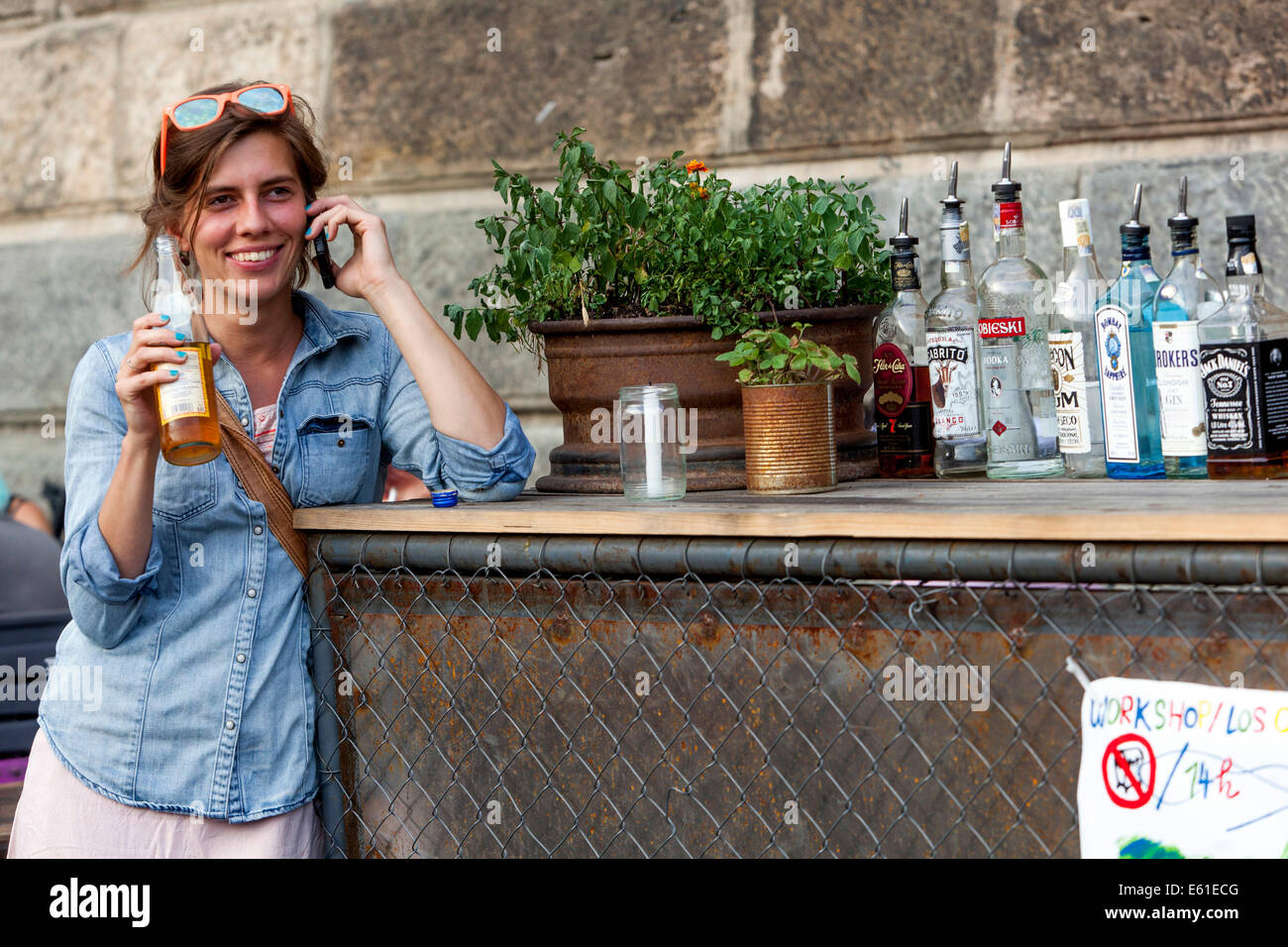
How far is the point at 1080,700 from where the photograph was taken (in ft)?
5.63

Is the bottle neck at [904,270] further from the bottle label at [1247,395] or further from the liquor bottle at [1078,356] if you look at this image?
the bottle label at [1247,395]

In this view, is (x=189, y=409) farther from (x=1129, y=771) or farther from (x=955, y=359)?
(x=1129, y=771)

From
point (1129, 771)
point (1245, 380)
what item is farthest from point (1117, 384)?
point (1129, 771)

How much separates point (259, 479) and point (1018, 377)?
1.17m

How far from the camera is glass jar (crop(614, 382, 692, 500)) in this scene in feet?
7.04

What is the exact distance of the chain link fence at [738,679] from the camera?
1.69 m

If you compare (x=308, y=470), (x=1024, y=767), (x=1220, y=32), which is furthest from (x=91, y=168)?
(x=1024, y=767)

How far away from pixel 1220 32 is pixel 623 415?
1657 millimetres

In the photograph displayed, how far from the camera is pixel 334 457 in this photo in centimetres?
224

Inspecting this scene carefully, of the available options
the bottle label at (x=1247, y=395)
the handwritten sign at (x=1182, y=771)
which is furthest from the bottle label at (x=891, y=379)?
the handwritten sign at (x=1182, y=771)

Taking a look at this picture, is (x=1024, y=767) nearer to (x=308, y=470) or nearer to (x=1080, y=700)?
(x=1080, y=700)

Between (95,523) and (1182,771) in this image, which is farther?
(95,523)

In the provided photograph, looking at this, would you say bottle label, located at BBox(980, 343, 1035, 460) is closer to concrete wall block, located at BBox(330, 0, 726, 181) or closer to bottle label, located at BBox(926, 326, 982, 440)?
bottle label, located at BBox(926, 326, 982, 440)
